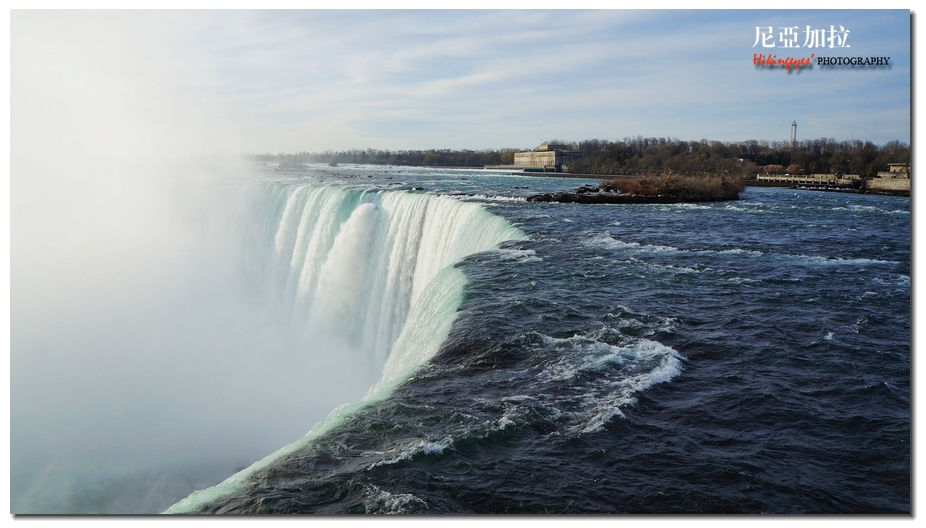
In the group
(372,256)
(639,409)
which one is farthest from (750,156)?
(639,409)

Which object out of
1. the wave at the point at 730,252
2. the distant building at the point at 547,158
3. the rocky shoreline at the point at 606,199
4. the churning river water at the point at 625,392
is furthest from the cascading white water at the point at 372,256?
the distant building at the point at 547,158

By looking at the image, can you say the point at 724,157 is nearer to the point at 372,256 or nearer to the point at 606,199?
the point at 606,199

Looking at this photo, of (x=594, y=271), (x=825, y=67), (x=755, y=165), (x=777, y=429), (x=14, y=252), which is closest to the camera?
(x=777, y=429)

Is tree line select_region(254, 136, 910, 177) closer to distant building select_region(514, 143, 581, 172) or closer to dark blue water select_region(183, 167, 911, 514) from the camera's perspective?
dark blue water select_region(183, 167, 911, 514)

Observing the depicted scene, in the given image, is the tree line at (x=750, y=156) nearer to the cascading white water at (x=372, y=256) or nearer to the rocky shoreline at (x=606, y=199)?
the rocky shoreline at (x=606, y=199)

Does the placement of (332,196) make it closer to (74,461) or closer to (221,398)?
(221,398)

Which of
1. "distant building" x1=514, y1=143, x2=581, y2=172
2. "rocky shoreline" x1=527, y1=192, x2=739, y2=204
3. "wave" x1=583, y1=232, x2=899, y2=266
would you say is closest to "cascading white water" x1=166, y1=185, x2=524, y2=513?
"wave" x1=583, y1=232, x2=899, y2=266
